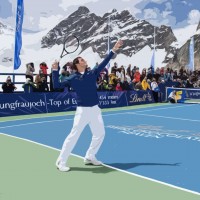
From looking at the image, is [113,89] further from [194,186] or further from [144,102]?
[194,186]

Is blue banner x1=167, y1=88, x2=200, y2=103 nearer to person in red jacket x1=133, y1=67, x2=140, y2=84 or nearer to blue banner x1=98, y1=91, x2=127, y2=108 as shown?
person in red jacket x1=133, y1=67, x2=140, y2=84

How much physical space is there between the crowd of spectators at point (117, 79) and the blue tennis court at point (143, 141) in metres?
3.31

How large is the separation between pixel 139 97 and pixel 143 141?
13.9 m

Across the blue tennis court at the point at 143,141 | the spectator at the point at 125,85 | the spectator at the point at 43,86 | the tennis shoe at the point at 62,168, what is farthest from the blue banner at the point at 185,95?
the tennis shoe at the point at 62,168

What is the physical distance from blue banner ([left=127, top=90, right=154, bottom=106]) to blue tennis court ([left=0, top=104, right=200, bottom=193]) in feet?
21.2

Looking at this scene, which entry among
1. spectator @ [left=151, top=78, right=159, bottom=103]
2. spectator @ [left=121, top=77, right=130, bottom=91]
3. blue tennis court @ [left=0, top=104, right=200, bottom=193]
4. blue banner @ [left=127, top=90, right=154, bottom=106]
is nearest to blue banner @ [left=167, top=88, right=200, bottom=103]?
spectator @ [left=151, top=78, right=159, bottom=103]

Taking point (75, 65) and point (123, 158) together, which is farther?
point (123, 158)

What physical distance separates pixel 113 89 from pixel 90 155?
15.8 m

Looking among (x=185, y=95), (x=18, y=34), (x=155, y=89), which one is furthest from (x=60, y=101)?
(x=185, y=95)

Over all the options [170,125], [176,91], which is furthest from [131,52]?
[170,125]

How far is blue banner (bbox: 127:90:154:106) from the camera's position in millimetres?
23359

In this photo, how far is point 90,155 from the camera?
7.43 m

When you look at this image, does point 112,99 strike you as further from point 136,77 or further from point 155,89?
point 155,89

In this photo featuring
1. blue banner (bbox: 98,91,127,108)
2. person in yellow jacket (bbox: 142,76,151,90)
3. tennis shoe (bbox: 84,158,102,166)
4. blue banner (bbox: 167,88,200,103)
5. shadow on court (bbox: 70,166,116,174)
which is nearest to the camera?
shadow on court (bbox: 70,166,116,174)
